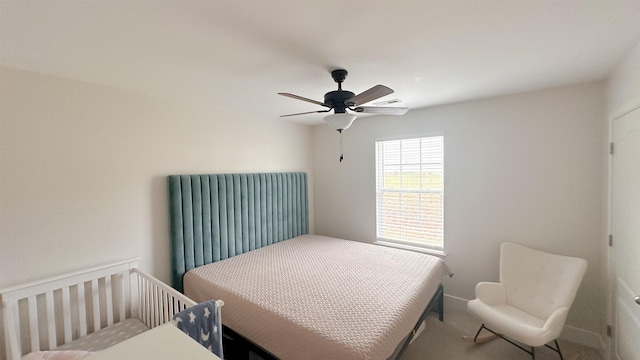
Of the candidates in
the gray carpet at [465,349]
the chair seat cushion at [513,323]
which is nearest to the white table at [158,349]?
the gray carpet at [465,349]

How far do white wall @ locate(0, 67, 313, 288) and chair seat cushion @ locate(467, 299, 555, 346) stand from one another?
3.01 meters

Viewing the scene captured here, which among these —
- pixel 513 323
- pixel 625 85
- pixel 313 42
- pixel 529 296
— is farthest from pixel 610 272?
pixel 313 42

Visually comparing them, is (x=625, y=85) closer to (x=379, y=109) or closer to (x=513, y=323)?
(x=379, y=109)

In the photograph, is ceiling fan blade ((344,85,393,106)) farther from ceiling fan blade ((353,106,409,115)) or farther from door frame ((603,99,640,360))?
door frame ((603,99,640,360))

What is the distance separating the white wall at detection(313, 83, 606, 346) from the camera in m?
2.28

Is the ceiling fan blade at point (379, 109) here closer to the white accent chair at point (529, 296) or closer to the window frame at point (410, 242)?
Result: the window frame at point (410, 242)

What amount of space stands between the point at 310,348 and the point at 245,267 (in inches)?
49.2

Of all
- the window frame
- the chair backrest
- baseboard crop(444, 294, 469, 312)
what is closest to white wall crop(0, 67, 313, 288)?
the window frame

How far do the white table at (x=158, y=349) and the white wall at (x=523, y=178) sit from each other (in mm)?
2966

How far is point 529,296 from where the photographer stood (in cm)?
236

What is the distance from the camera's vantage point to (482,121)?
275 centimetres

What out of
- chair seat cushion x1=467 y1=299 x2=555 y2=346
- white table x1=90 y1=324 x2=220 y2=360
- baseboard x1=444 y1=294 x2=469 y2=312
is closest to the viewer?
white table x1=90 y1=324 x2=220 y2=360

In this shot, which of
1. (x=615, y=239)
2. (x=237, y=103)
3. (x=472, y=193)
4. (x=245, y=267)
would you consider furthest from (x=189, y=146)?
(x=615, y=239)

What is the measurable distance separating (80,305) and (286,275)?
62.6 inches
